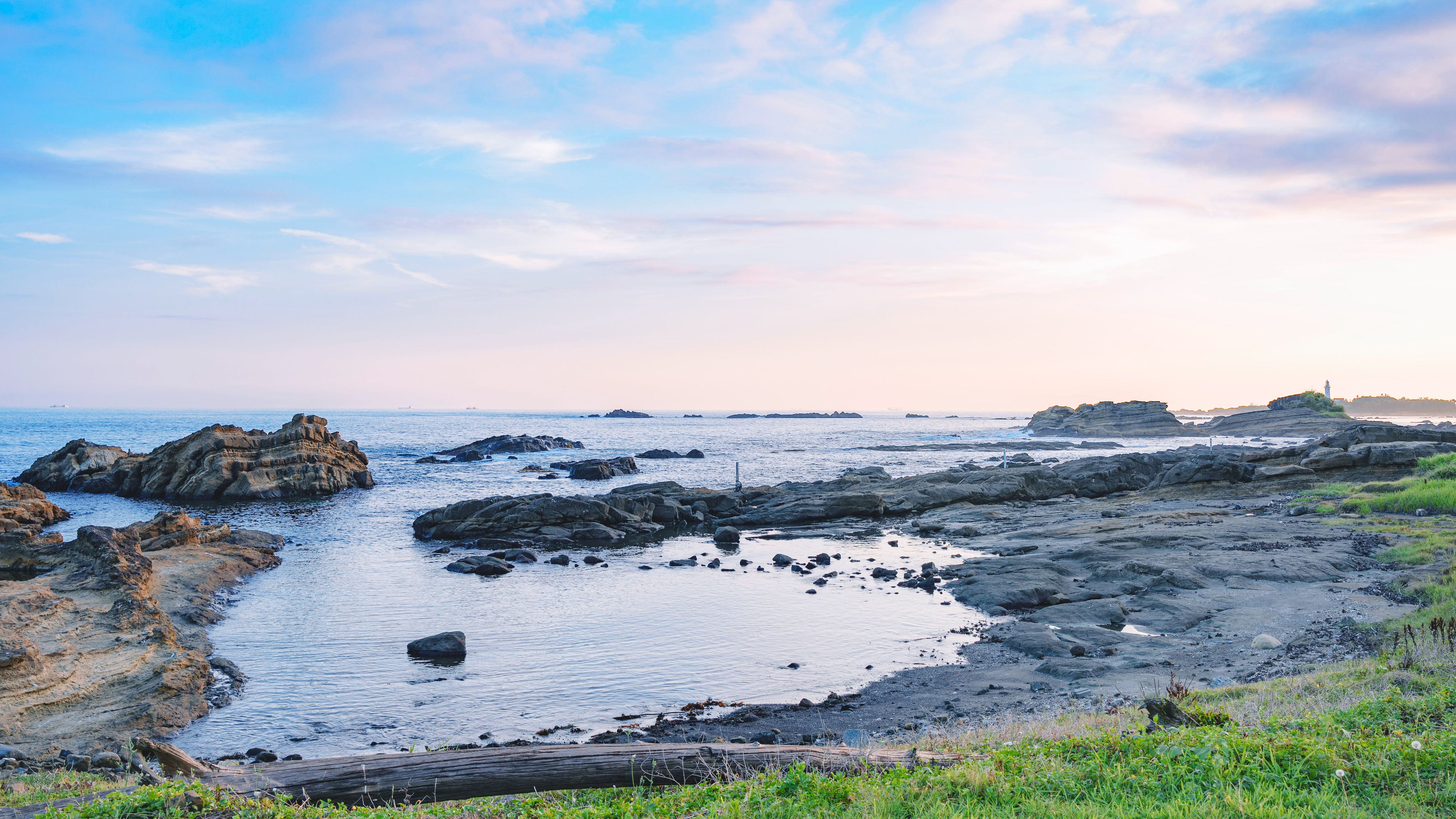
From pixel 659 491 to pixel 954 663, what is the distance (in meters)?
30.5

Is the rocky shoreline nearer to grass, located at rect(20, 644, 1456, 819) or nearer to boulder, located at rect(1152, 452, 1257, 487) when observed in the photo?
boulder, located at rect(1152, 452, 1257, 487)

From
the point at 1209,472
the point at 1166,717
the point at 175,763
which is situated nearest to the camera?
the point at 175,763

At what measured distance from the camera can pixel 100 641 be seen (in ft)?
50.5

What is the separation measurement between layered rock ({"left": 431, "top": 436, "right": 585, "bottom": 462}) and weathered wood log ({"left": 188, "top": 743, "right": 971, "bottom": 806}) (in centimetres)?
8104

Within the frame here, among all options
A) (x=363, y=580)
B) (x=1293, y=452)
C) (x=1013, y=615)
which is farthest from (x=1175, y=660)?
(x=1293, y=452)

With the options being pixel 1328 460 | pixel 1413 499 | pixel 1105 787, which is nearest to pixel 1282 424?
pixel 1328 460

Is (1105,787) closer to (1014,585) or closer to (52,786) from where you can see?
(52,786)

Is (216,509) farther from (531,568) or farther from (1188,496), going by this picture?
(1188,496)

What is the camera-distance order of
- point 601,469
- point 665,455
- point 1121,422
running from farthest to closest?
1. point 1121,422
2. point 665,455
3. point 601,469

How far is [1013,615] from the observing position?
62.0ft

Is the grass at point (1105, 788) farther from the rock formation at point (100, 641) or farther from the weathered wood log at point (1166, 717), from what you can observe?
the rock formation at point (100, 641)

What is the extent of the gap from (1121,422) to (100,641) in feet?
451

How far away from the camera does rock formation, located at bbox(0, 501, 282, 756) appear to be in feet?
40.3

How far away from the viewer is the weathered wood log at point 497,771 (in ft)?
20.7
